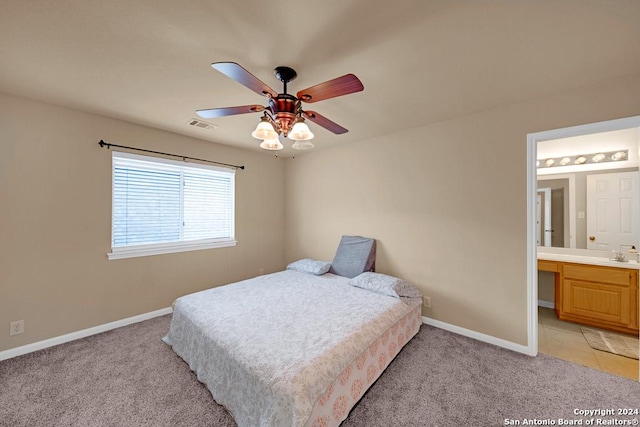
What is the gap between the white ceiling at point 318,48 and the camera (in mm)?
1283

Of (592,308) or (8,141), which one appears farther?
(592,308)

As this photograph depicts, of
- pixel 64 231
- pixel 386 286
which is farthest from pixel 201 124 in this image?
pixel 386 286

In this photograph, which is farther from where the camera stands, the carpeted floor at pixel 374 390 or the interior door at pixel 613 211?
the interior door at pixel 613 211

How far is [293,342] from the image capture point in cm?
163

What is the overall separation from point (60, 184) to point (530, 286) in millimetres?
4820

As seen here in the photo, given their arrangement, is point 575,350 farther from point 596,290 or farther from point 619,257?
point 619,257

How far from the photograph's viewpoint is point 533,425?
153 cm

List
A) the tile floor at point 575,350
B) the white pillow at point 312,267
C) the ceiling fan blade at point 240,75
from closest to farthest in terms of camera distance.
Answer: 1. the ceiling fan blade at point 240,75
2. the tile floor at point 575,350
3. the white pillow at point 312,267

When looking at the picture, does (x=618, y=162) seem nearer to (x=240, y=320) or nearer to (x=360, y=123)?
(x=360, y=123)

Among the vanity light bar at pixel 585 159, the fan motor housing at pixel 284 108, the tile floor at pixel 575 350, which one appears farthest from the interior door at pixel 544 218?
the fan motor housing at pixel 284 108

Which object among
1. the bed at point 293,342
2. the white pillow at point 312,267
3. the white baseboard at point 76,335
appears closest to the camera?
the bed at point 293,342

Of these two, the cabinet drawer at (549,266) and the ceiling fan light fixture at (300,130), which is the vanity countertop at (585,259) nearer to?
the cabinet drawer at (549,266)

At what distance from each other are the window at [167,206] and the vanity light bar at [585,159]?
15.3 ft

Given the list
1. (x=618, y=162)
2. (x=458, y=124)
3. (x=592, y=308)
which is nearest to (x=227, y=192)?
(x=458, y=124)
